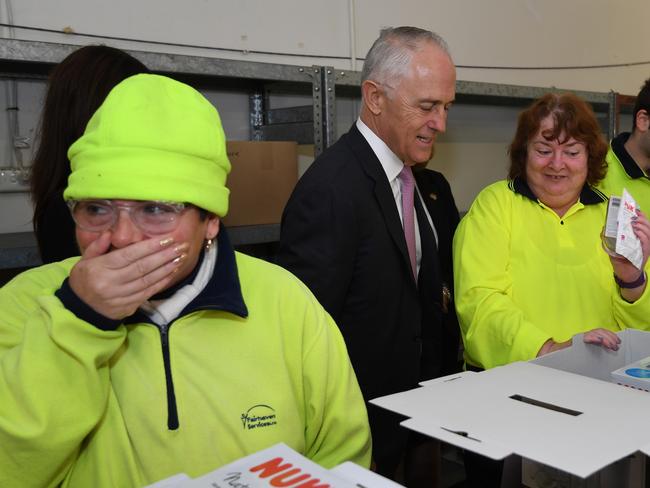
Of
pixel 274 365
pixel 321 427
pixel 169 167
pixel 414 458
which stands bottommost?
pixel 414 458

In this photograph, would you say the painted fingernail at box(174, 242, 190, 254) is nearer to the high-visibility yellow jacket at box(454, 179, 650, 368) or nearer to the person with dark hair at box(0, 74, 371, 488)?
the person with dark hair at box(0, 74, 371, 488)

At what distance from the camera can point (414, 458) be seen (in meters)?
2.21

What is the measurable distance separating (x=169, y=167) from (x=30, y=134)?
1.57 meters

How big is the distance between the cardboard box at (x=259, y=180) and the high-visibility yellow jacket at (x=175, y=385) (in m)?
1.07

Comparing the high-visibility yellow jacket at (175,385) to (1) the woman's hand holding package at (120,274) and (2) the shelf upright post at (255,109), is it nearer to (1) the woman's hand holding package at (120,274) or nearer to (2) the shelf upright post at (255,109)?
(1) the woman's hand holding package at (120,274)

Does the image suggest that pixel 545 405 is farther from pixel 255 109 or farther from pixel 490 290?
pixel 255 109

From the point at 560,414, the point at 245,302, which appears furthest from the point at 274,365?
the point at 560,414

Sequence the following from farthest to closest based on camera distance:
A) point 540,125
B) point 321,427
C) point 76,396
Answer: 1. point 540,125
2. point 321,427
3. point 76,396

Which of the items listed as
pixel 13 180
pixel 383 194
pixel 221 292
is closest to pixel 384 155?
pixel 383 194

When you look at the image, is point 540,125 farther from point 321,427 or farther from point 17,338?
point 17,338

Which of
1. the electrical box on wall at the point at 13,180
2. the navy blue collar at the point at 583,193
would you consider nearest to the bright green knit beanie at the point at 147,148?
the navy blue collar at the point at 583,193

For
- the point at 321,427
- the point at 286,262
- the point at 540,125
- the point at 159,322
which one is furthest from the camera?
the point at 540,125

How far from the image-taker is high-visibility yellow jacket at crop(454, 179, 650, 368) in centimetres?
162

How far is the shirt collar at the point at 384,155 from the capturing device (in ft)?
6.09
